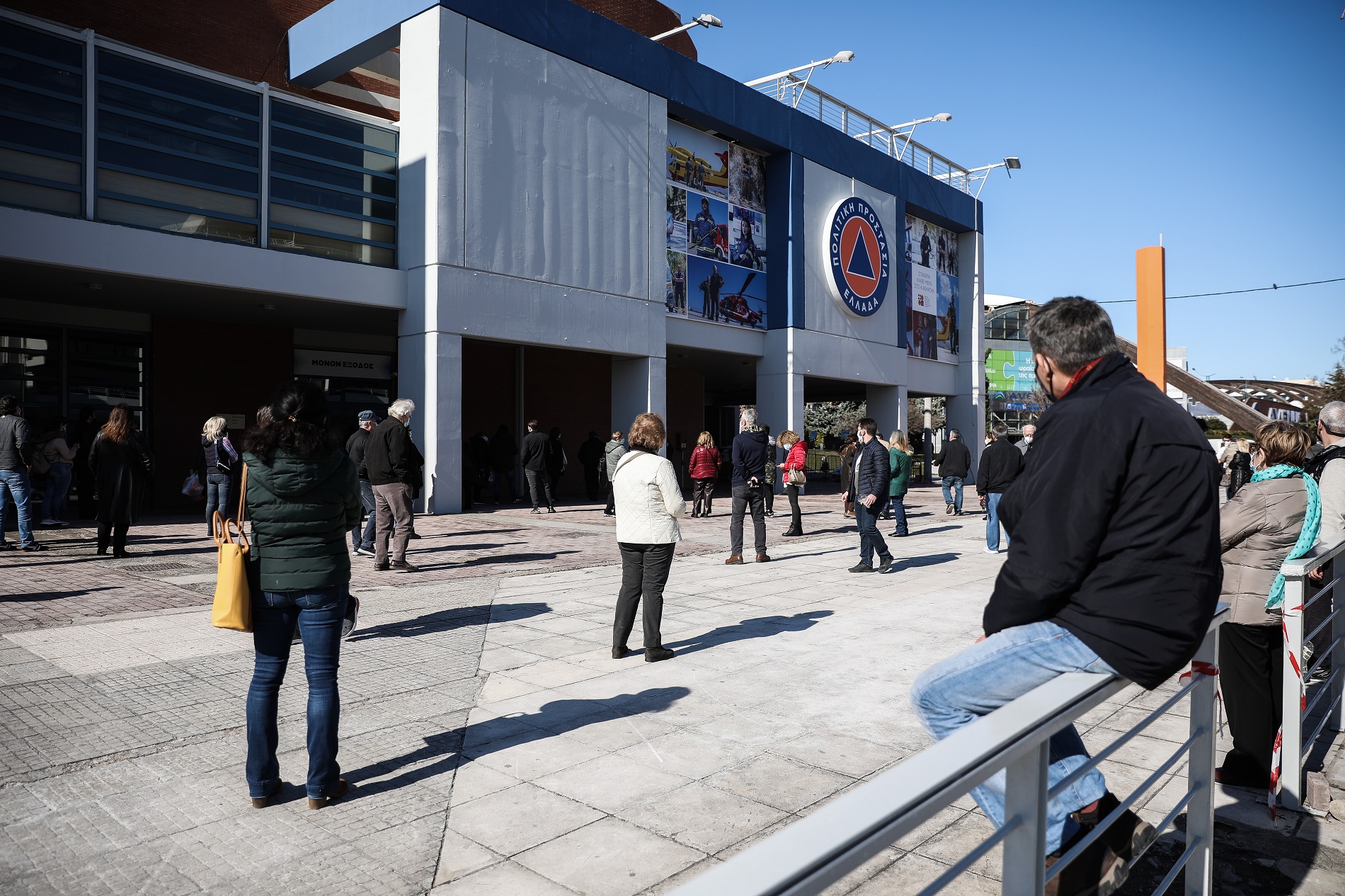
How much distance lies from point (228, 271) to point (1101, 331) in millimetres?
15622

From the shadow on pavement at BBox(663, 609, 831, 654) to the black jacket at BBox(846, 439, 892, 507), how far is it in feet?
9.22

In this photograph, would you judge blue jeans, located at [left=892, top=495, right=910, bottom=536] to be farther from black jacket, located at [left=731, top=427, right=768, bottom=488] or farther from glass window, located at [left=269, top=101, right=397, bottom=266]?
glass window, located at [left=269, top=101, right=397, bottom=266]

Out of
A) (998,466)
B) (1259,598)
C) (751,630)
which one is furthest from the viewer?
(998,466)

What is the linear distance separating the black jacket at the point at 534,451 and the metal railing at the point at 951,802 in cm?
1547

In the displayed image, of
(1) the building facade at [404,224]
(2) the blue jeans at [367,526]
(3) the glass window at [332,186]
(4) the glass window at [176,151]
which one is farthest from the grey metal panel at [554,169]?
(2) the blue jeans at [367,526]

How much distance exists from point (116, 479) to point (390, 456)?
142 inches

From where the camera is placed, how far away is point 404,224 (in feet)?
57.3

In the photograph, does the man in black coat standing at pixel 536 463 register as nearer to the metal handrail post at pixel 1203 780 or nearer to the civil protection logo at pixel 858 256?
the civil protection logo at pixel 858 256

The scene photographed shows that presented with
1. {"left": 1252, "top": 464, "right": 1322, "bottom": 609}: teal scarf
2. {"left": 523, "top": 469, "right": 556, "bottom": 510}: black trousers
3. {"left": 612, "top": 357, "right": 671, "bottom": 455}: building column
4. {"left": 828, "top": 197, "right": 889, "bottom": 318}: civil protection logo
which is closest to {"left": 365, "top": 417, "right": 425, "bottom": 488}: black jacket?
{"left": 1252, "top": 464, "right": 1322, "bottom": 609}: teal scarf

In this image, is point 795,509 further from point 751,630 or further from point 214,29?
point 214,29

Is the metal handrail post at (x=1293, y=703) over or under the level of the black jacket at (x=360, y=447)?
under

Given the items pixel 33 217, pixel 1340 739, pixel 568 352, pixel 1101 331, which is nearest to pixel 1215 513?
pixel 1101 331

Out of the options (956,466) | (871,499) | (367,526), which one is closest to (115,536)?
(367,526)

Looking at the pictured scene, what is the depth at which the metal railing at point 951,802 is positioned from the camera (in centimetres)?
111
